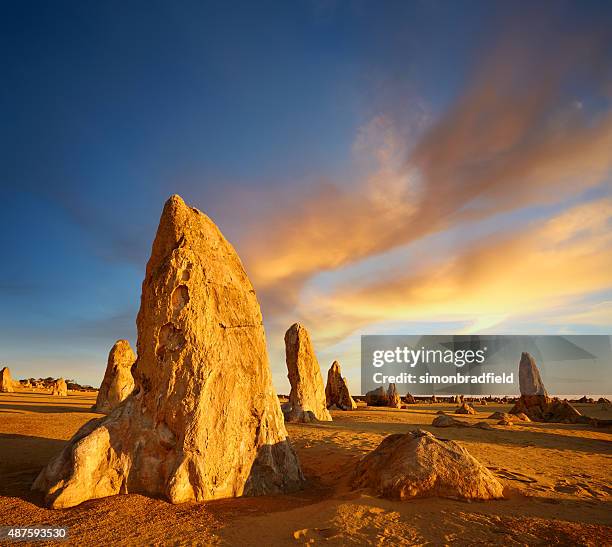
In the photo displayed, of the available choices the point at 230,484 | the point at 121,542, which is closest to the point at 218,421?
the point at 230,484

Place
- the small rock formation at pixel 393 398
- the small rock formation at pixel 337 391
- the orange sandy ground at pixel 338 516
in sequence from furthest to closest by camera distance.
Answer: the small rock formation at pixel 393 398, the small rock formation at pixel 337 391, the orange sandy ground at pixel 338 516

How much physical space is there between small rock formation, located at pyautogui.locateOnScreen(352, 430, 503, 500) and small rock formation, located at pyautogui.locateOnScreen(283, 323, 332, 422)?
1273 cm

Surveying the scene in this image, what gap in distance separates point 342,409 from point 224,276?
24679 millimetres

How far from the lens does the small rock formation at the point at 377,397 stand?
3578 centimetres

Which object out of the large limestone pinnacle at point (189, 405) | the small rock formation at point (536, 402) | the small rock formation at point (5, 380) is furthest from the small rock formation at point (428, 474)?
the small rock formation at point (5, 380)

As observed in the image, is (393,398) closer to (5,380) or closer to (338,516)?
(338,516)

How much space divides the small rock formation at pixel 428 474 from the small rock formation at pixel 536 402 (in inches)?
837

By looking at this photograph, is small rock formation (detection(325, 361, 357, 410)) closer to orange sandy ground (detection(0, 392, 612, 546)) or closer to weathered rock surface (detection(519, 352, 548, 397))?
weathered rock surface (detection(519, 352, 548, 397))

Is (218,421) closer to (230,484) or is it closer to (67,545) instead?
(230,484)

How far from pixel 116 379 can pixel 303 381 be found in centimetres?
999

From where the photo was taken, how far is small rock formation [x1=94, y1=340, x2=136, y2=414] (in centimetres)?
2075

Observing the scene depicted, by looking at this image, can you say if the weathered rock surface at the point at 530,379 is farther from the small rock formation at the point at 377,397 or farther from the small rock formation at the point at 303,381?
the small rock formation at the point at 303,381

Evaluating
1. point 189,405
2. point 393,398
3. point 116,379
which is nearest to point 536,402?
point 393,398

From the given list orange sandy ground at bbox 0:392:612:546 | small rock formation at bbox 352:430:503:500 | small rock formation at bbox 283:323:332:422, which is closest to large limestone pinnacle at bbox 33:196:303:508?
orange sandy ground at bbox 0:392:612:546
